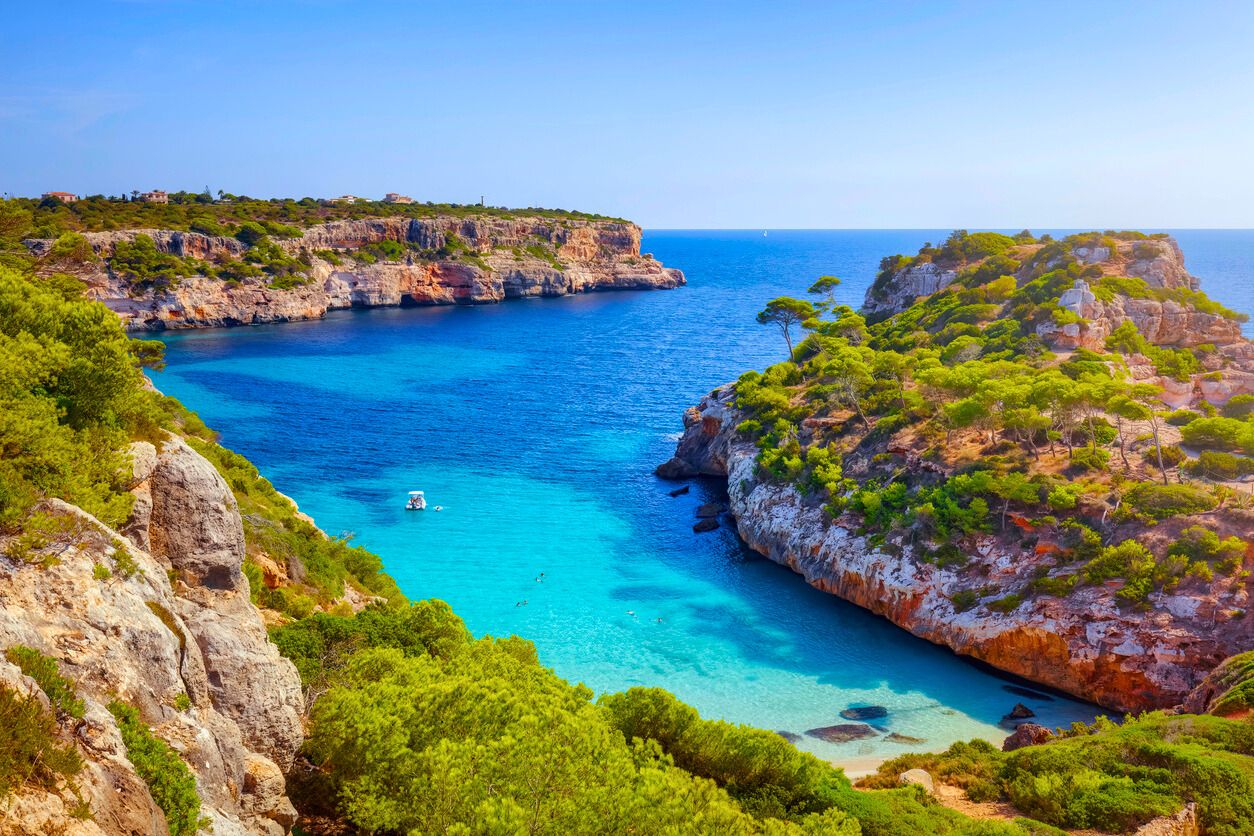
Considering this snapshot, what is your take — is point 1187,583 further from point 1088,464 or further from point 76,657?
point 76,657

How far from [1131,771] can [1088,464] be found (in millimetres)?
19754

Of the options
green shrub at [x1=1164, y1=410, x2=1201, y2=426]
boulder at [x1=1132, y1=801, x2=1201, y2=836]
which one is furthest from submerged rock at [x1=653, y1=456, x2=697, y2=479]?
boulder at [x1=1132, y1=801, x2=1201, y2=836]

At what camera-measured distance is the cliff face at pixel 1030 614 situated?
90.3ft

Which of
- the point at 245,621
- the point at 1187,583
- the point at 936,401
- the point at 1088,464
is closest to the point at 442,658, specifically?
the point at 245,621

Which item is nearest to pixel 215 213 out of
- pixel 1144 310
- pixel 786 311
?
pixel 786 311

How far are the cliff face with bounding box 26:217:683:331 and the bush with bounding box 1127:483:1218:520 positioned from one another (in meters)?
86.9

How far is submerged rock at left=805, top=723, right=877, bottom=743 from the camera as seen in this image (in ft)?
87.8

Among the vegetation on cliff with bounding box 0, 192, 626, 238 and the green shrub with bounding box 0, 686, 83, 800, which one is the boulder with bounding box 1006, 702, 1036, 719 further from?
the vegetation on cliff with bounding box 0, 192, 626, 238

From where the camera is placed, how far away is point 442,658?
726 inches

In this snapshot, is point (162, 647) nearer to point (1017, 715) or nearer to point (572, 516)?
point (1017, 715)

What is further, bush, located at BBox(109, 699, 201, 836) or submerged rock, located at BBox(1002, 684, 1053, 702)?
submerged rock, located at BBox(1002, 684, 1053, 702)

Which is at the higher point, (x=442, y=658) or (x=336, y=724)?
(x=336, y=724)

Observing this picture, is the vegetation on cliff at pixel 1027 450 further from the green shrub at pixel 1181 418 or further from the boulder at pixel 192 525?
the boulder at pixel 192 525

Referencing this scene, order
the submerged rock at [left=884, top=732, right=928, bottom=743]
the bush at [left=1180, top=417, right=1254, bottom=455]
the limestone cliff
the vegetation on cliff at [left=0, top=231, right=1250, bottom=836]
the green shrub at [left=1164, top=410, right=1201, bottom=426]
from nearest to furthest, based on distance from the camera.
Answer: the vegetation on cliff at [left=0, top=231, right=1250, bottom=836] < the submerged rock at [left=884, top=732, right=928, bottom=743] < the bush at [left=1180, top=417, right=1254, bottom=455] < the green shrub at [left=1164, top=410, right=1201, bottom=426] < the limestone cliff
